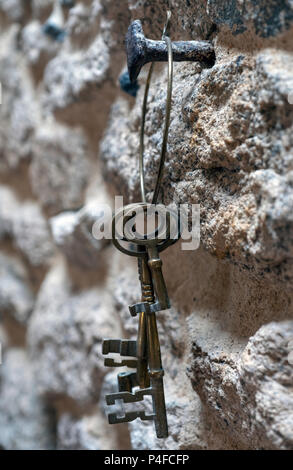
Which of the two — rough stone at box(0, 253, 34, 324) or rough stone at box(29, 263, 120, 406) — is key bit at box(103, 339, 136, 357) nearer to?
rough stone at box(29, 263, 120, 406)

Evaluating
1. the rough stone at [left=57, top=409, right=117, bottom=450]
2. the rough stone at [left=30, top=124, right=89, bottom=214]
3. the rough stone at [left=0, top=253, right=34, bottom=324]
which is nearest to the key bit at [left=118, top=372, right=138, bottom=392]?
the rough stone at [left=57, top=409, right=117, bottom=450]

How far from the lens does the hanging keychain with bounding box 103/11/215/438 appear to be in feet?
1.40

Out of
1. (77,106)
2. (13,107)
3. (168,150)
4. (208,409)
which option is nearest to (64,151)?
(77,106)

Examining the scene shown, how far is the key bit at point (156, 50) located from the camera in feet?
1.38

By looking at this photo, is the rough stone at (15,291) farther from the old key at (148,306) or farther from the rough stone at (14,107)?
the old key at (148,306)

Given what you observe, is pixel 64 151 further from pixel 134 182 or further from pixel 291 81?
pixel 291 81

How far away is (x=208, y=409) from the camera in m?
0.49

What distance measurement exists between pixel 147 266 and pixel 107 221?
15 cm

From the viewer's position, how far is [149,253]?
45 centimetres

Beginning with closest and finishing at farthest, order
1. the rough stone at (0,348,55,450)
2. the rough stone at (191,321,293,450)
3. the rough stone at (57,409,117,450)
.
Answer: the rough stone at (191,321,293,450) → the rough stone at (57,409,117,450) → the rough stone at (0,348,55,450)

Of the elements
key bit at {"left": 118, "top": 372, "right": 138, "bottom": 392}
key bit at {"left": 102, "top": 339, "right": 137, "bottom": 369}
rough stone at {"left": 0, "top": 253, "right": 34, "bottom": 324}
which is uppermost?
rough stone at {"left": 0, "top": 253, "right": 34, "bottom": 324}

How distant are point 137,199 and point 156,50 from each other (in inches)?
8.0

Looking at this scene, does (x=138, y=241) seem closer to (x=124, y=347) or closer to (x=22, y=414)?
(x=124, y=347)

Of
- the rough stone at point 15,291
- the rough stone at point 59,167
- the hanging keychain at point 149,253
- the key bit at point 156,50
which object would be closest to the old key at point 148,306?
the hanging keychain at point 149,253
